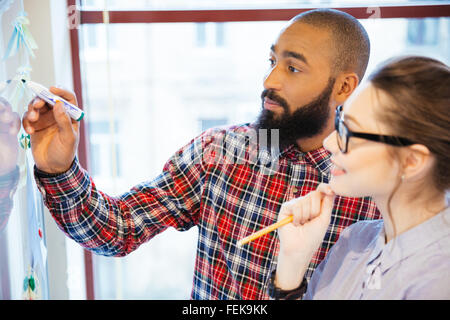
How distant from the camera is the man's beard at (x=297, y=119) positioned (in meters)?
1.07

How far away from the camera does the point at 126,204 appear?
3.75 feet

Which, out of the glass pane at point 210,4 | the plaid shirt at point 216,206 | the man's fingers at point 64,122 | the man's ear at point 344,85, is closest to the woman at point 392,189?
the plaid shirt at point 216,206

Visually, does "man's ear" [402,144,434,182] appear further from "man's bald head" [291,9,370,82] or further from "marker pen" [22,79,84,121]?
"marker pen" [22,79,84,121]

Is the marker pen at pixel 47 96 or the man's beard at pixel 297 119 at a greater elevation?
the marker pen at pixel 47 96

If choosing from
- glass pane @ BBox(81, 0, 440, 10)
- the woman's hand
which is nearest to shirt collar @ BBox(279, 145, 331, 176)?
the woman's hand

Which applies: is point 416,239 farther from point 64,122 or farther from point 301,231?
point 64,122

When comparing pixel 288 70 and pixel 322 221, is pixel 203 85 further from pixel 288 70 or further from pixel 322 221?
pixel 322 221

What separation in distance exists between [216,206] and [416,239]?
540mm

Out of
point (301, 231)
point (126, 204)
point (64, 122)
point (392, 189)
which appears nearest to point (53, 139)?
point (64, 122)

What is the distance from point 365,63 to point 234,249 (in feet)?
2.07

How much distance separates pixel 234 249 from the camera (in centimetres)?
112

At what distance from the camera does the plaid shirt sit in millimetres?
1040

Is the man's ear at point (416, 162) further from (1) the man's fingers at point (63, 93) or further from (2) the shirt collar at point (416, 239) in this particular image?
(1) the man's fingers at point (63, 93)

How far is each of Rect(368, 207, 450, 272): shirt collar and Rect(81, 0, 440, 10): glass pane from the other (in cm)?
72
